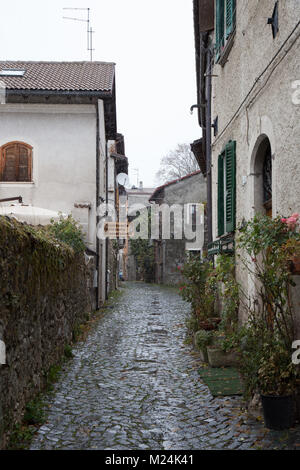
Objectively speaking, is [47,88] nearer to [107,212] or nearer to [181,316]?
[107,212]

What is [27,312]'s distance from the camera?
5.11m

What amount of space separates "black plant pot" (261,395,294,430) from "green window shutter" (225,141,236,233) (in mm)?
4273

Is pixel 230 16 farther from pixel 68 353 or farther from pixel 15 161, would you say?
pixel 15 161

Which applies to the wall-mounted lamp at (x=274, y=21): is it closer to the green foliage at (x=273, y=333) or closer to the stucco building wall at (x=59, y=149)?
the green foliage at (x=273, y=333)

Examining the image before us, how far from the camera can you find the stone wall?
13.8 ft

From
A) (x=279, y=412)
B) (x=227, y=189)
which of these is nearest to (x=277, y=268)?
(x=279, y=412)

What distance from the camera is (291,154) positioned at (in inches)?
205

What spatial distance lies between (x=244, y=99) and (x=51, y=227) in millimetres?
6613

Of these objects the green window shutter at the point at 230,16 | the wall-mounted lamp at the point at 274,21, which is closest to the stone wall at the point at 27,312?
the wall-mounted lamp at the point at 274,21

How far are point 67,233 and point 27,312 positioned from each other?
682 cm

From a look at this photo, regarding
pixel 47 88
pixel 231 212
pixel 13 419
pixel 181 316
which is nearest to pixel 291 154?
pixel 231 212

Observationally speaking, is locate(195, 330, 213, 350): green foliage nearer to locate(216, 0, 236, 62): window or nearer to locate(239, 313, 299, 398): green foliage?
locate(239, 313, 299, 398): green foliage

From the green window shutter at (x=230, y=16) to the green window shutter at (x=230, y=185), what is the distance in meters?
2.01

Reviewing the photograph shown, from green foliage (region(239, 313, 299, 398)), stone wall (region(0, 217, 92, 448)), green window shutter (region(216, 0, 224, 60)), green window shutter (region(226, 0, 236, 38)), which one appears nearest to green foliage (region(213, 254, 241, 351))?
green foliage (region(239, 313, 299, 398))
